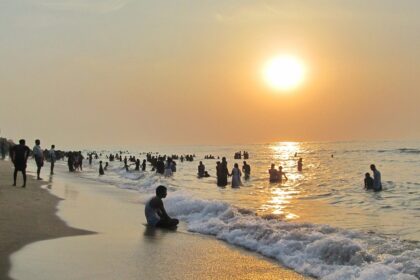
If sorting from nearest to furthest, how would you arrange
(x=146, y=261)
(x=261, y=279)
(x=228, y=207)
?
(x=261, y=279)
(x=146, y=261)
(x=228, y=207)

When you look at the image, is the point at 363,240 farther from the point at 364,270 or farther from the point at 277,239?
the point at 364,270

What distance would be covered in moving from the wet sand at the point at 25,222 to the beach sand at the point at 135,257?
0.13 m

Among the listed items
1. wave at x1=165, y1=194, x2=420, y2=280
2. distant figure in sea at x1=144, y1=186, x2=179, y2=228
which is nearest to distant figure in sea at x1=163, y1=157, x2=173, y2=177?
wave at x1=165, y1=194, x2=420, y2=280

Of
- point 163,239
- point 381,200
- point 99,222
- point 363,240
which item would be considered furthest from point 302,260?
point 381,200

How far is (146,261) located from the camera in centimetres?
814

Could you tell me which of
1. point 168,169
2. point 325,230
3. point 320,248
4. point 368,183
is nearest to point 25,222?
point 320,248

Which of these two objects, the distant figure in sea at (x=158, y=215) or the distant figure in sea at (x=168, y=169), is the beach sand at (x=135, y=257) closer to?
the distant figure in sea at (x=158, y=215)

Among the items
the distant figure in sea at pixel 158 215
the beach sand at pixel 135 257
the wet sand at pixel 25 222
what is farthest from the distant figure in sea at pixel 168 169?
the beach sand at pixel 135 257

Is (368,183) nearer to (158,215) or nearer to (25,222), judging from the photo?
(158,215)

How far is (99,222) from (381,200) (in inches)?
616

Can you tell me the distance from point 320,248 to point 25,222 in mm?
6811

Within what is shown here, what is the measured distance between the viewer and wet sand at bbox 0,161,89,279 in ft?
28.2

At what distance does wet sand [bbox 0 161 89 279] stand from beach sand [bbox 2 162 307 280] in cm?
13

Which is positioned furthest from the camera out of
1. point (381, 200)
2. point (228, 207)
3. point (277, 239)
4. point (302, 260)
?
point (381, 200)
